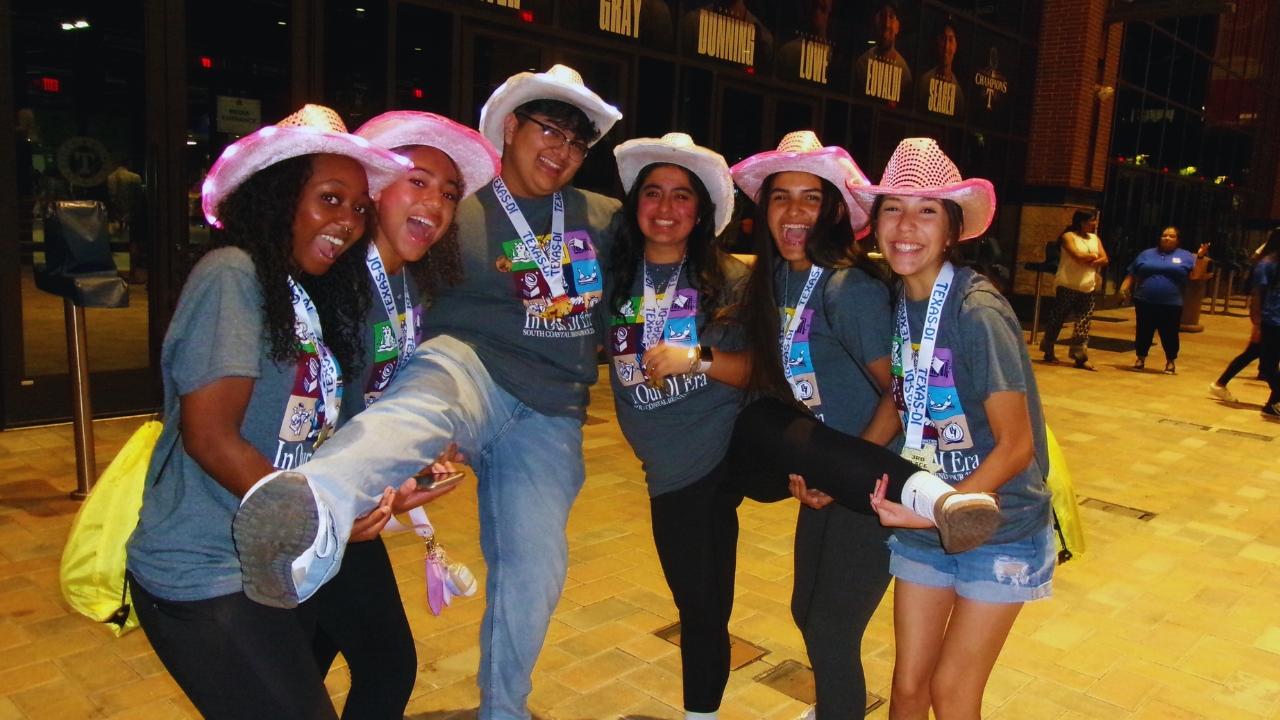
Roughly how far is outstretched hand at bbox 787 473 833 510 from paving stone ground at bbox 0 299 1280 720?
109 centimetres

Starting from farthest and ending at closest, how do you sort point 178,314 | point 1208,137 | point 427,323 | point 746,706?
point 1208,137, point 746,706, point 427,323, point 178,314

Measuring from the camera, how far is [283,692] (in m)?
1.79

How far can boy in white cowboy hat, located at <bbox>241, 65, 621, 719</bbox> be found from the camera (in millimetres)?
2553

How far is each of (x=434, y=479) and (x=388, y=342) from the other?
38 centimetres

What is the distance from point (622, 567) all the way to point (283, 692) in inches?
109

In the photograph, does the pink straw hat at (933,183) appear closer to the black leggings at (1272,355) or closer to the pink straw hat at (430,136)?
the pink straw hat at (430,136)

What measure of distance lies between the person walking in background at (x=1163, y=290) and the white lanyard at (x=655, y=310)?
32.2 feet

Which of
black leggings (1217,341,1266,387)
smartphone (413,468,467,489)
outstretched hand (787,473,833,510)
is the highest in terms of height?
smartphone (413,468,467,489)

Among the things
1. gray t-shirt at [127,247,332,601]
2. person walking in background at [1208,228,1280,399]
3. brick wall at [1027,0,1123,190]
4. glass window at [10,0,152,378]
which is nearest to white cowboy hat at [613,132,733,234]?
gray t-shirt at [127,247,332,601]

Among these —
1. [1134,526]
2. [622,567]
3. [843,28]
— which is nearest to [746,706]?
[622,567]

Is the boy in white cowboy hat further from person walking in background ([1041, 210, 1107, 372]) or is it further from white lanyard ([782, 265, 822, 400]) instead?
person walking in background ([1041, 210, 1107, 372])

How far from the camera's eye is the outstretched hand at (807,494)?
8.10 ft

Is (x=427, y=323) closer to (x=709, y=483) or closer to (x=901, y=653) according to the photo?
(x=709, y=483)

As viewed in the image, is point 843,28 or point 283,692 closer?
point 283,692
